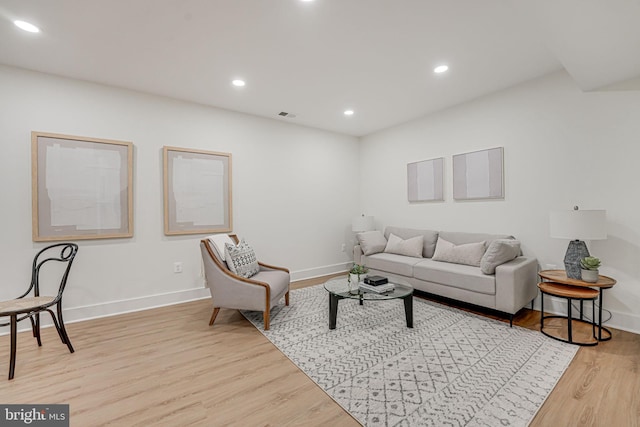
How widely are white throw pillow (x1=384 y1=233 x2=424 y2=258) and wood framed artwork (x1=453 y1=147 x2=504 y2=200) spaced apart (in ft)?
2.79

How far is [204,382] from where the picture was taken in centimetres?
197

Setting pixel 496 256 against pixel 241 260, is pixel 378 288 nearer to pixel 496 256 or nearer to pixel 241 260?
pixel 496 256

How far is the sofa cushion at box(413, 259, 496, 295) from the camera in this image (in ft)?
9.64

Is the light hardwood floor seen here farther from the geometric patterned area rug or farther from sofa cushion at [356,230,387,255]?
sofa cushion at [356,230,387,255]

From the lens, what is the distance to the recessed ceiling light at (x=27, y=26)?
2.18 m

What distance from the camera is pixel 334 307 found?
2752 mm

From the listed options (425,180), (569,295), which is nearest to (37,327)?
(569,295)

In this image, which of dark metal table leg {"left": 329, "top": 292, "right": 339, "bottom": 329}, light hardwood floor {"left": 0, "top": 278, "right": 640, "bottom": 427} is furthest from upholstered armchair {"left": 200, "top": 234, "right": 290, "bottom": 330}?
dark metal table leg {"left": 329, "top": 292, "right": 339, "bottom": 329}

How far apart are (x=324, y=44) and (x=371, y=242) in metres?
2.98

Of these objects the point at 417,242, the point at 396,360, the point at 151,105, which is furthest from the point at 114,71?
the point at 417,242

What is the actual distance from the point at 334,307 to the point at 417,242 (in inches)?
78.8

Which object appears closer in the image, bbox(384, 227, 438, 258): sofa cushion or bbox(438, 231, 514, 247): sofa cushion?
bbox(438, 231, 514, 247): sofa cushion

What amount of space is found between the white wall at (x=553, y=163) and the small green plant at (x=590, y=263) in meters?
0.57

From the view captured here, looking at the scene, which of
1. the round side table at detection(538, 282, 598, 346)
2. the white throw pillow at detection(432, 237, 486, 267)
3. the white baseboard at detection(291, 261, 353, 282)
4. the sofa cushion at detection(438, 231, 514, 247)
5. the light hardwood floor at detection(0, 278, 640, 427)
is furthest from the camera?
the white baseboard at detection(291, 261, 353, 282)
